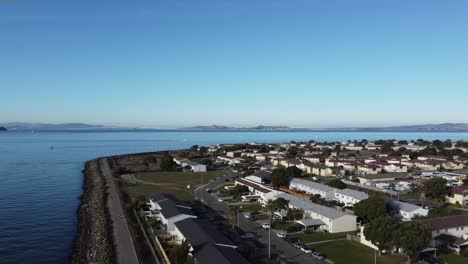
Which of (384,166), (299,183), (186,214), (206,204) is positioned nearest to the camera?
(186,214)

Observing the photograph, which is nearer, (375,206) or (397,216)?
(375,206)

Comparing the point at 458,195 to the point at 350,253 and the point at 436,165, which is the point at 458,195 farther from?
the point at 436,165

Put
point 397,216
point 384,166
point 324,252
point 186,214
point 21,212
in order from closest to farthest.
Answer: point 324,252
point 186,214
point 397,216
point 21,212
point 384,166

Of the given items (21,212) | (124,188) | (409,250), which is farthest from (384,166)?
(21,212)

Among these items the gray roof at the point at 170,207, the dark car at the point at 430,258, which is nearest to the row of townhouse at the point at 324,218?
the dark car at the point at 430,258

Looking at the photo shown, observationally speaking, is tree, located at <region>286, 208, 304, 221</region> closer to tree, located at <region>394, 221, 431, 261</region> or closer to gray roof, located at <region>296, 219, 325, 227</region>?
gray roof, located at <region>296, 219, 325, 227</region>

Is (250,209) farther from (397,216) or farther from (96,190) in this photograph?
(96,190)
